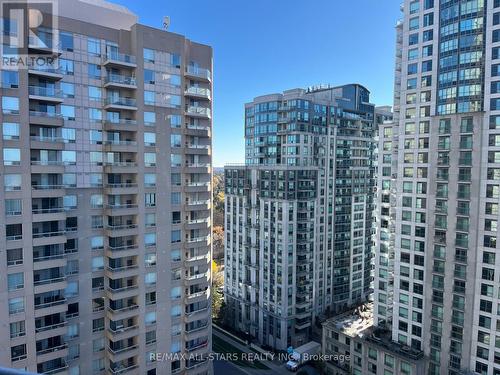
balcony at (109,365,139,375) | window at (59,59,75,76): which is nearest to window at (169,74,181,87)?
window at (59,59,75,76)

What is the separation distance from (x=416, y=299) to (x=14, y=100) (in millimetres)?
52756

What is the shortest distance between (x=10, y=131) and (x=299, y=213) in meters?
51.3

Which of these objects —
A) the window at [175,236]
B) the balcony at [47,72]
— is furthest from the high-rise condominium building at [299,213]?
the balcony at [47,72]

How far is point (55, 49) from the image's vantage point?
30922mm

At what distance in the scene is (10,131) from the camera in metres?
29.2

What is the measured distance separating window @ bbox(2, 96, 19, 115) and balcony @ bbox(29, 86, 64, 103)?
126 centimetres

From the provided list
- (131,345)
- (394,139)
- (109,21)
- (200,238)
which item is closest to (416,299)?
(394,139)

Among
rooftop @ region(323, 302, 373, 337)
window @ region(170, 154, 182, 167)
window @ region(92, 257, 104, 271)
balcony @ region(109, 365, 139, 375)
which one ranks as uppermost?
window @ region(170, 154, 182, 167)

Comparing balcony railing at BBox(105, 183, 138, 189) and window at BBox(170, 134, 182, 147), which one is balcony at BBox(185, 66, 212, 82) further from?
balcony railing at BBox(105, 183, 138, 189)

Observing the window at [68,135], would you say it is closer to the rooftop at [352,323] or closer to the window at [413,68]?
the window at [413,68]

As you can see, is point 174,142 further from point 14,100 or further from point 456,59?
point 456,59

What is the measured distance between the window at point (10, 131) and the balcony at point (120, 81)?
8663 millimetres

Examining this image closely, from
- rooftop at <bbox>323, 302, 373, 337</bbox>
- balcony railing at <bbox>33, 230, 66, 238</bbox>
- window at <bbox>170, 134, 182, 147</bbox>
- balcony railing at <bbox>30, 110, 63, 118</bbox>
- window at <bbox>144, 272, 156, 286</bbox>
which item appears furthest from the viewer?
rooftop at <bbox>323, 302, 373, 337</bbox>

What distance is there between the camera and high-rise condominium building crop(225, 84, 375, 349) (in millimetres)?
70562
